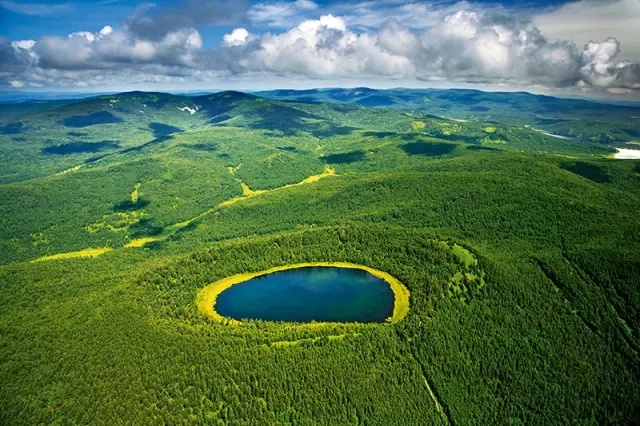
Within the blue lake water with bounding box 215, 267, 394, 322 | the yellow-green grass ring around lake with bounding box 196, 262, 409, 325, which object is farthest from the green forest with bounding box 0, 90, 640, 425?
the blue lake water with bounding box 215, 267, 394, 322

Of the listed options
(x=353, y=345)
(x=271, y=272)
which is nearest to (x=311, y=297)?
(x=271, y=272)

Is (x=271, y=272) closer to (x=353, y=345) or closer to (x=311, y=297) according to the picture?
(x=311, y=297)

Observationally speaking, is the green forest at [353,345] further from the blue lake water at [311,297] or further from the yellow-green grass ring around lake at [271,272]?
the blue lake water at [311,297]

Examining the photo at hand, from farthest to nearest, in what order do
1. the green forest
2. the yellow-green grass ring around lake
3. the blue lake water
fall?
the blue lake water
the yellow-green grass ring around lake
the green forest

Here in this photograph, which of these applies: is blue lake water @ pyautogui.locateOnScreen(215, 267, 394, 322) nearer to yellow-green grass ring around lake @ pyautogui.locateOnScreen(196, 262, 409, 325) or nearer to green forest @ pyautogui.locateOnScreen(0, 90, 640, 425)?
yellow-green grass ring around lake @ pyautogui.locateOnScreen(196, 262, 409, 325)

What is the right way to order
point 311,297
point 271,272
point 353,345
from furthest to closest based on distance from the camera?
point 271,272 < point 311,297 < point 353,345

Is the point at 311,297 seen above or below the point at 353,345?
A: below

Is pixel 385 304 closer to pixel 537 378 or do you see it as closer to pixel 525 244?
pixel 537 378
